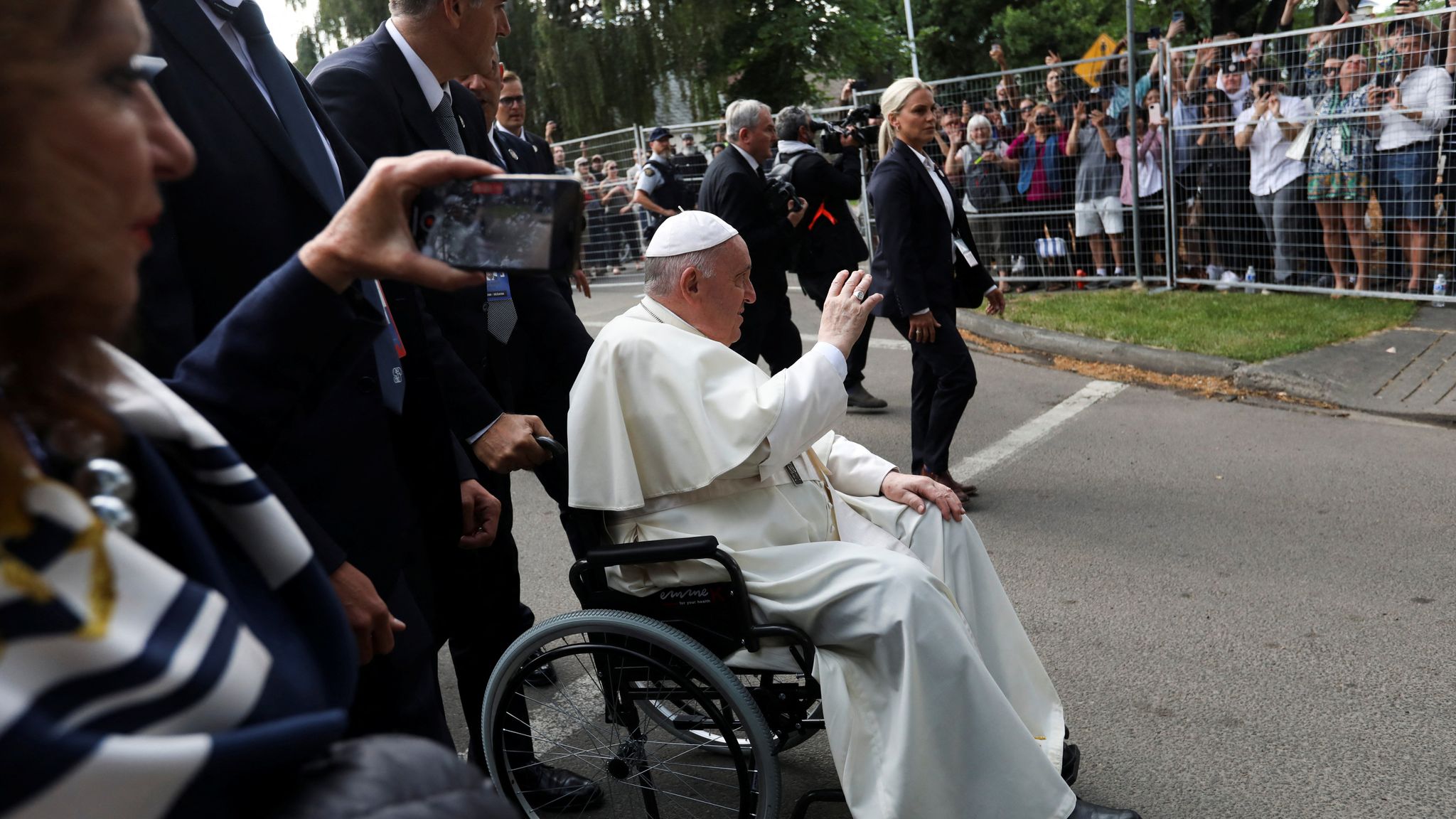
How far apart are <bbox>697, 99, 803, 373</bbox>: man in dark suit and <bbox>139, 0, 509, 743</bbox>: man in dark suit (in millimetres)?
4822

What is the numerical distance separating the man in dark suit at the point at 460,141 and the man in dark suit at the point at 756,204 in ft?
12.1

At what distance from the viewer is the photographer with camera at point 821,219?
7.36m

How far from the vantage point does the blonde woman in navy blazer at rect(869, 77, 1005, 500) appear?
5.50 m

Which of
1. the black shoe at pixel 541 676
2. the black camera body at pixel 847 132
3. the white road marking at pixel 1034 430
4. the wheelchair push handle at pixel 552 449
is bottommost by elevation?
the white road marking at pixel 1034 430

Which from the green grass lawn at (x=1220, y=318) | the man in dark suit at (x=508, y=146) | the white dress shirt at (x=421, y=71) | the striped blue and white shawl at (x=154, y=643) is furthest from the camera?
the green grass lawn at (x=1220, y=318)

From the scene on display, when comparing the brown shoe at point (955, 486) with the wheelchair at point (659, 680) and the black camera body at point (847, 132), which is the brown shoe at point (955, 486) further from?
the black camera body at point (847, 132)

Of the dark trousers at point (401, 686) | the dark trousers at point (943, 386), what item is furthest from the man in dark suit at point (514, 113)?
the dark trousers at point (401, 686)

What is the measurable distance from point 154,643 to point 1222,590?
4.16m

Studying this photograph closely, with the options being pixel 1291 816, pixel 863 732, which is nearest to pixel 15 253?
pixel 863 732

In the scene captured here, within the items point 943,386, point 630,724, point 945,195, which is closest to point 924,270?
point 945,195

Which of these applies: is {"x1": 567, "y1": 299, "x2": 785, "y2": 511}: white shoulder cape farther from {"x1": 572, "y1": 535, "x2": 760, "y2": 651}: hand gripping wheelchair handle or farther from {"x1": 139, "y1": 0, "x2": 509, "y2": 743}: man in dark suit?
{"x1": 139, "y1": 0, "x2": 509, "y2": 743}: man in dark suit

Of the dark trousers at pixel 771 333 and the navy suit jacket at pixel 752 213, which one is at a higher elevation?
the navy suit jacket at pixel 752 213

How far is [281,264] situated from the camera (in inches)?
77.0

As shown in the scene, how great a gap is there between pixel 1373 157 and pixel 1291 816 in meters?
7.20
